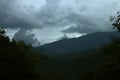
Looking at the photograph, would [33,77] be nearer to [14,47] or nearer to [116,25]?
[14,47]

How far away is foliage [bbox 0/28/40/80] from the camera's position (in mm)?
46000

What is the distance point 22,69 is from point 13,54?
2895mm

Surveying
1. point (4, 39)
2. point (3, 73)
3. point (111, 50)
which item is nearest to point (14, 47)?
point (4, 39)

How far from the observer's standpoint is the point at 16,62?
49.1 metres

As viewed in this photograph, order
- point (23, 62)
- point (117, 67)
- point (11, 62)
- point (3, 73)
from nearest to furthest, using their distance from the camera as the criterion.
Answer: point (117, 67)
point (3, 73)
point (11, 62)
point (23, 62)

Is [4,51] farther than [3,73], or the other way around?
[4,51]

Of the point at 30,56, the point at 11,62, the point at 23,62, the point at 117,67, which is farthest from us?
the point at 30,56

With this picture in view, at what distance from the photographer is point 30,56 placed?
57.8m

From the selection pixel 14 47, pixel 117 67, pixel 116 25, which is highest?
pixel 14 47

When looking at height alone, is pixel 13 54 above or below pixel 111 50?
above

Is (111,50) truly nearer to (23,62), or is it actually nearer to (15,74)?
(15,74)

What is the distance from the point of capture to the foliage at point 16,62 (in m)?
46.0

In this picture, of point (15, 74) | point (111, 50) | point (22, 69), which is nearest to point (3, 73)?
point (15, 74)

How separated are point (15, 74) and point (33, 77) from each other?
22.8ft
